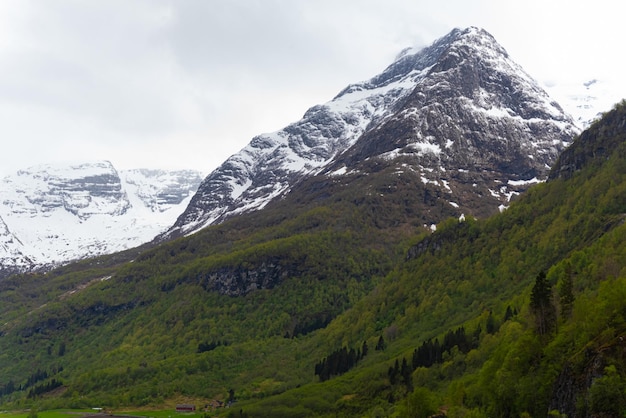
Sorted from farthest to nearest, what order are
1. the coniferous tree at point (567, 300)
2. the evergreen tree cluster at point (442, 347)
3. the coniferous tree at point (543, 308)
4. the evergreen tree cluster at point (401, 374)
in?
the evergreen tree cluster at point (401, 374), the evergreen tree cluster at point (442, 347), the coniferous tree at point (567, 300), the coniferous tree at point (543, 308)

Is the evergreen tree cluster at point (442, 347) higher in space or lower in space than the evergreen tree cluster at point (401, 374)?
higher

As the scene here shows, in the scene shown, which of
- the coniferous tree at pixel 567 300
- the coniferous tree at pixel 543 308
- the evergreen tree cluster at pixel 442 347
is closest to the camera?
the coniferous tree at pixel 543 308

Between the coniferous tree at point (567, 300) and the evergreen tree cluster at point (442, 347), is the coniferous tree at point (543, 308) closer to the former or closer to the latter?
the coniferous tree at point (567, 300)

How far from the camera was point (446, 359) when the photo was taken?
16675cm

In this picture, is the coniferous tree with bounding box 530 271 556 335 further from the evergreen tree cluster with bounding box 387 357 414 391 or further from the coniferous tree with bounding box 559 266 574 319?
the evergreen tree cluster with bounding box 387 357 414 391

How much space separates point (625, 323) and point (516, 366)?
22043 millimetres

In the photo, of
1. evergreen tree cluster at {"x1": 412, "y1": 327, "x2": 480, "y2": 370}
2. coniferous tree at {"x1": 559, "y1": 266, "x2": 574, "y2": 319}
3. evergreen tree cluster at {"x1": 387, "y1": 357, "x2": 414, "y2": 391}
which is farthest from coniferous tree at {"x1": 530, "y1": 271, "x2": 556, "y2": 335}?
evergreen tree cluster at {"x1": 387, "y1": 357, "x2": 414, "y2": 391}

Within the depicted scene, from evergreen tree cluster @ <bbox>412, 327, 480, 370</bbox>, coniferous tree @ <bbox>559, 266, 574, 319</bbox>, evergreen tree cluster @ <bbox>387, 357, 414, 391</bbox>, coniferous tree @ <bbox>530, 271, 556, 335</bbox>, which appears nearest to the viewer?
coniferous tree @ <bbox>530, 271, 556, 335</bbox>

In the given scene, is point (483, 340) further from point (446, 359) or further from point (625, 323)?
point (625, 323)

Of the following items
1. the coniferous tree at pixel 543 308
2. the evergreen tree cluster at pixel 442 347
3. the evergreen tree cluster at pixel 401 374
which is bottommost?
the evergreen tree cluster at pixel 401 374

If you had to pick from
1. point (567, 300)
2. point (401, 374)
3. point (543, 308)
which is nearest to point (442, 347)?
point (401, 374)

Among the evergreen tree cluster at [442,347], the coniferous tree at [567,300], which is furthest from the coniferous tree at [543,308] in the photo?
the evergreen tree cluster at [442,347]

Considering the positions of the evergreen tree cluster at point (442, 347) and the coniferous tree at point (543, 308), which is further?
the evergreen tree cluster at point (442, 347)

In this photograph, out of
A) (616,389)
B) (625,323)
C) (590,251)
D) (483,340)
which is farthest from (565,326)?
(590,251)
